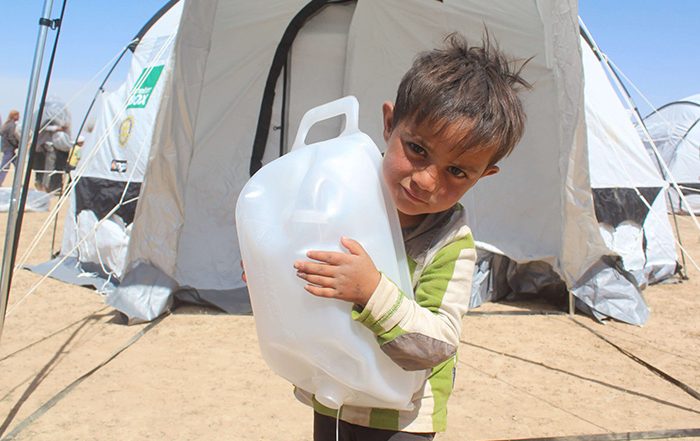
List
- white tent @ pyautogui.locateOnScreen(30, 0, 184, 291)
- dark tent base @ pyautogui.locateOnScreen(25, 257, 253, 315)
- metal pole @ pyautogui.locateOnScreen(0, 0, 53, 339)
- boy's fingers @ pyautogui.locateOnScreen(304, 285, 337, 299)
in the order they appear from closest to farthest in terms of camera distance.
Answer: boy's fingers @ pyautogui.locateOnScreen(304, 285, 337, 299)
metal pole @ pyautogui.locateOnScreen(0, 0, 53, 339)
dark tent base @ pyautogui.locateOnScreen(25, 257, 253, 315)
white tent @ pyautogui.locateOnScreen(30, 0, 184, 291)

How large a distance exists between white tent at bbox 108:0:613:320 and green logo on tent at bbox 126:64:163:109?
48 cm

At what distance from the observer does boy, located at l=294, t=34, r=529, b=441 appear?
2.88 ft

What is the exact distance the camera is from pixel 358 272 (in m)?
0.87

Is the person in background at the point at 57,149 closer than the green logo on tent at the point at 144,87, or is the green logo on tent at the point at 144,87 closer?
the green logo on tent at the point at 144,87

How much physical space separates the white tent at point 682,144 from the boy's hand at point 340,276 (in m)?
9.00

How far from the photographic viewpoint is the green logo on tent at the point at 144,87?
4191mm

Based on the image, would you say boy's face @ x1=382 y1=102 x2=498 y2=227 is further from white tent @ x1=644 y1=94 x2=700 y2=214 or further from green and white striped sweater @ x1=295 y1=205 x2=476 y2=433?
white tent @ x1=644 y1=94 x2=700 y2=214

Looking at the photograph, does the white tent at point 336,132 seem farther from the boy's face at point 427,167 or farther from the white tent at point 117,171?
the boy's face at point 427,167

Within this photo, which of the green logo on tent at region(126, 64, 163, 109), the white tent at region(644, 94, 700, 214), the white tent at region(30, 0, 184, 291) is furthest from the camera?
the white tent at region(644, 94, 700, 214)

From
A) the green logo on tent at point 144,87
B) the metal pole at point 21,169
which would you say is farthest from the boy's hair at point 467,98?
the green logo on tent at point 144,87

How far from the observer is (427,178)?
934 mm

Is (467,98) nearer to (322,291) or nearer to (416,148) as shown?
(416,148)

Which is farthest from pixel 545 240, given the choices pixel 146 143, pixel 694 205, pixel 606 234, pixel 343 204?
pixel 694 205

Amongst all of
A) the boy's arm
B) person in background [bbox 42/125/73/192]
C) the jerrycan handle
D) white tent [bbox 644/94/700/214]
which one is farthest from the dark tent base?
white tent [bbox 644/94/700/214]
